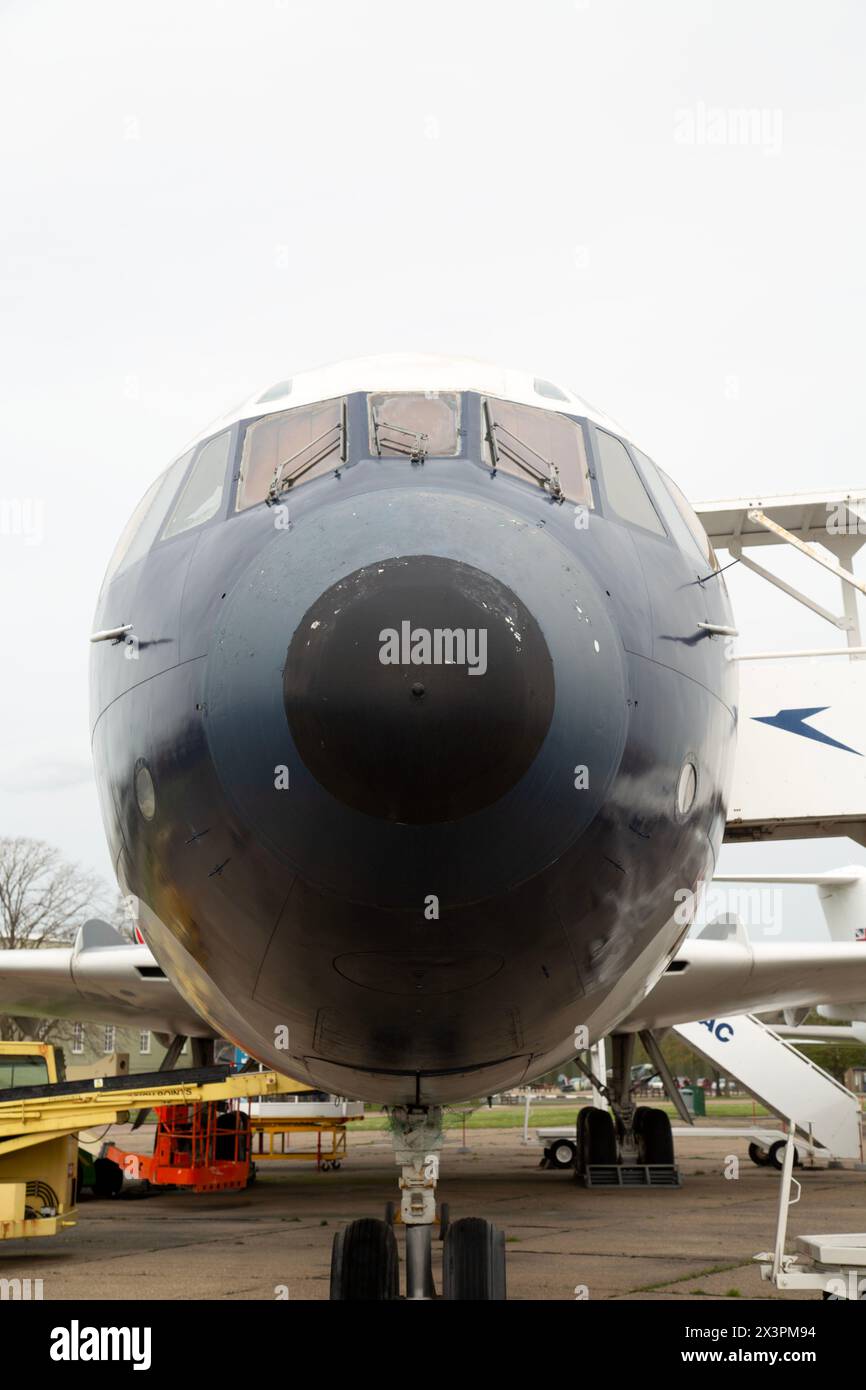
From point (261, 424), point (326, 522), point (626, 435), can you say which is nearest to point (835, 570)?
point (626, 435)

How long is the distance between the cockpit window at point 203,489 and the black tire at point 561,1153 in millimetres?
20547

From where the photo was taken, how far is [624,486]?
5320mm

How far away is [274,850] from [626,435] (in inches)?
116

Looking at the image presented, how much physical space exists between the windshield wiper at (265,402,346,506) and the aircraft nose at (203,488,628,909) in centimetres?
53

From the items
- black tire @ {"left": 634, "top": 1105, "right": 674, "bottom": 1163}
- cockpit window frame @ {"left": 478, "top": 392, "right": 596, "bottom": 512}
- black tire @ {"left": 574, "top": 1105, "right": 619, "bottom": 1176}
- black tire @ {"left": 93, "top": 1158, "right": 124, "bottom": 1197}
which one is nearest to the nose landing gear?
cockpit window frame @ {"left": 478, "top": 392, "right": 596, "bottom": 512}

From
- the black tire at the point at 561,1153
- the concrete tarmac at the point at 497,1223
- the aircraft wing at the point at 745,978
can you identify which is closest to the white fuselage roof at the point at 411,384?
the concrete tarmac at the point at 497,1223

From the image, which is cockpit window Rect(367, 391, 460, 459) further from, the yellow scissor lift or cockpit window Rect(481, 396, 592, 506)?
the yellow scissor lift

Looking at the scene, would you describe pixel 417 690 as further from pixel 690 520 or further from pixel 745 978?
pixel 745 978

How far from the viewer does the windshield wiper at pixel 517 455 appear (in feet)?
15.7

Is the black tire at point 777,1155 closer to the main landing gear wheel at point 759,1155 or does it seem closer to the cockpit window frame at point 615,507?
the main landing gear wheel at point 759,1155

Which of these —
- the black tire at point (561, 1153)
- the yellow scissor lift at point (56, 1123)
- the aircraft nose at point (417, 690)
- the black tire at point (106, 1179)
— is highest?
the aircraft nose at point (417, 690)

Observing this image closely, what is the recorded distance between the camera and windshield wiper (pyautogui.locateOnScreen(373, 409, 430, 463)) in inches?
182

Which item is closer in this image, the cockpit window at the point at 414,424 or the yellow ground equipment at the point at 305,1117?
the cockpit window at the point at 414,424
